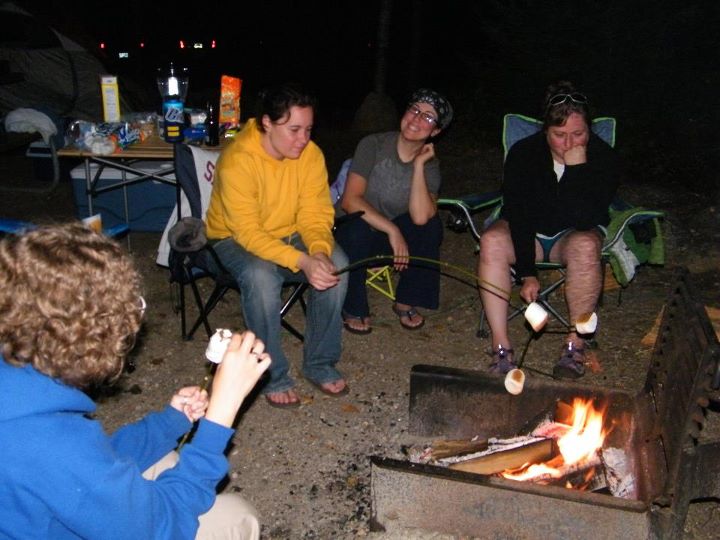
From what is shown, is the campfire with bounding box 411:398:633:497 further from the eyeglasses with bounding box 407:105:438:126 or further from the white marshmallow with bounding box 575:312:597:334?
the eyeglasses with bounding box 407:105:438:126

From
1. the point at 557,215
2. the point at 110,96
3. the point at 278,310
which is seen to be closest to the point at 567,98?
the point at 557,215

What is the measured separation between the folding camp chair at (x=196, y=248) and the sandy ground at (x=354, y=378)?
0.24 metres

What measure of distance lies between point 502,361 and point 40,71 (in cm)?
643

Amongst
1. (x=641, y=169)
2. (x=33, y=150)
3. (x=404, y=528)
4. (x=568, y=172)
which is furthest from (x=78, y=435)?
(x=641, y=169)

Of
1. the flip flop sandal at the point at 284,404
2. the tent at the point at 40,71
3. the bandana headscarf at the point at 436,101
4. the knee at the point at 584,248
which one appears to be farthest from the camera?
the tent at the point at 40,71

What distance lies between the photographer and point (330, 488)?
292cm

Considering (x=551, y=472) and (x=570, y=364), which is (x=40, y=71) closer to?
(x=570, y=364)

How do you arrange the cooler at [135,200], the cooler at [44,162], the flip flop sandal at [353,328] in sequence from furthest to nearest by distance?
1. the cooler at [44,162]
2. the cooler at [135,200]
3. the flip flop sandal at [353,328]

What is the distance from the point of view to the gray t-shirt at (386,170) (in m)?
3.99

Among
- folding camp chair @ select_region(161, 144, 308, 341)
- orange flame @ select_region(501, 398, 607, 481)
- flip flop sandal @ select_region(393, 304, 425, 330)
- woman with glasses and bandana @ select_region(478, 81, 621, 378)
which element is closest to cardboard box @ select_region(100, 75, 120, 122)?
folding camp chair @ select_region(161, 144, 308, 341)

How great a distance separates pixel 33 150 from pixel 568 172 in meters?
4.54

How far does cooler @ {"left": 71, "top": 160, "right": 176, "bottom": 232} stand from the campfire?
299 centimetres

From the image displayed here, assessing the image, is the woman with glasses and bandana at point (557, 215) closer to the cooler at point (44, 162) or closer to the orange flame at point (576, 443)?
the orange flame at point (576, 443)

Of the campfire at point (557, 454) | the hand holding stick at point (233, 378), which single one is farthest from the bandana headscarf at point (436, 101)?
the hand holding stick at point (233, 378)
